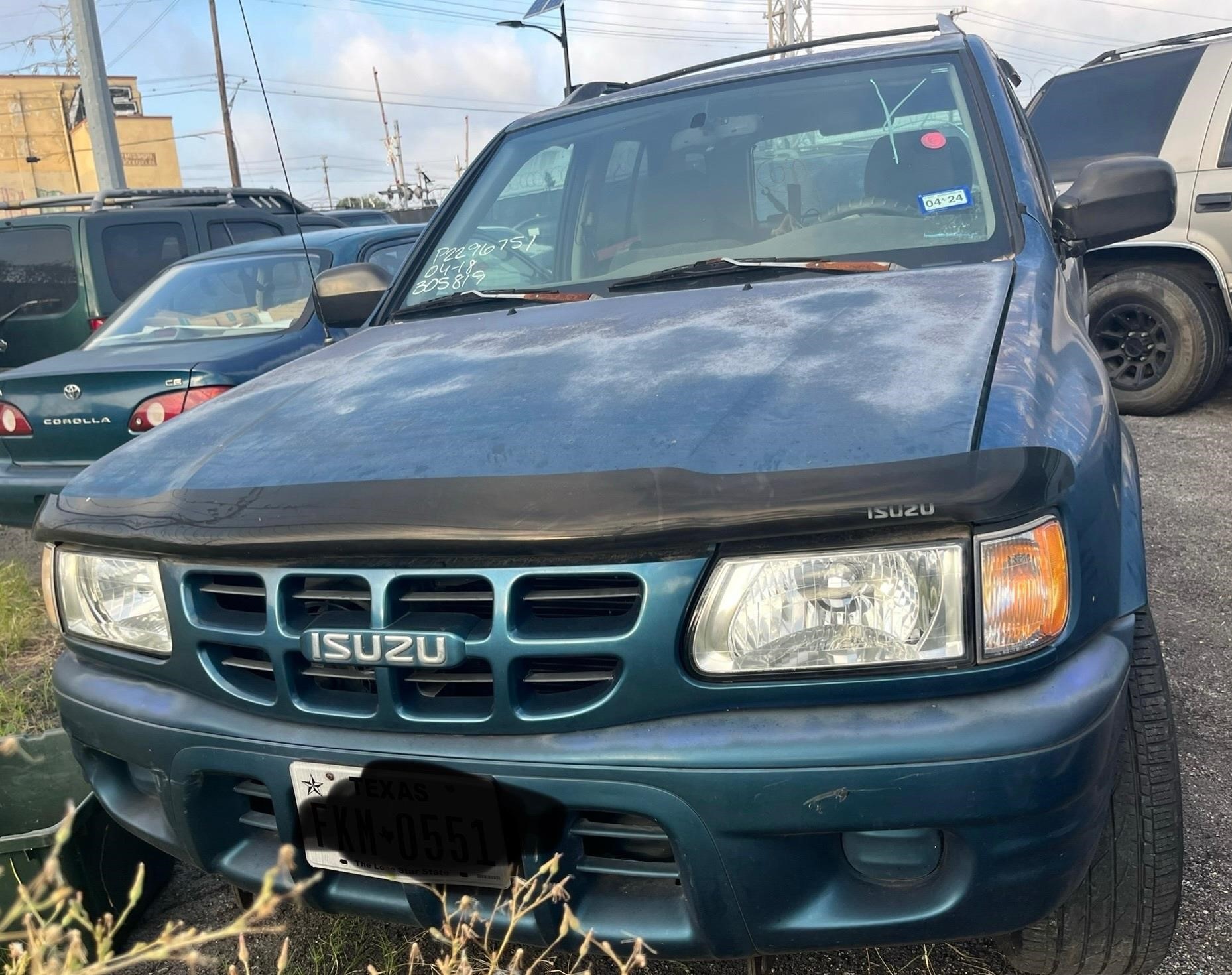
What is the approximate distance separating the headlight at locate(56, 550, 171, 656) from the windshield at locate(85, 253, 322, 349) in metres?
3.12

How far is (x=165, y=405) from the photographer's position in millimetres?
4262

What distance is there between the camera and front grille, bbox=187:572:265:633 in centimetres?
160

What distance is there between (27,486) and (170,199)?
12.9 ft

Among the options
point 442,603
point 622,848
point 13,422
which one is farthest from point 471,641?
point 13,422

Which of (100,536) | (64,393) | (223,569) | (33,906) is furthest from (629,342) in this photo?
(64,393)

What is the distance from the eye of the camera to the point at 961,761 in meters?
1.30

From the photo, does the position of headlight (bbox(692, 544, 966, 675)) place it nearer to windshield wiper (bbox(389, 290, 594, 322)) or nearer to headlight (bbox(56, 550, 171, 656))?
headlight (bbox(56, 550, 171, 656))

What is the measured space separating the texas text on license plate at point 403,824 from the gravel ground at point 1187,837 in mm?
594

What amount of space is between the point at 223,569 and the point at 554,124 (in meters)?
2.05

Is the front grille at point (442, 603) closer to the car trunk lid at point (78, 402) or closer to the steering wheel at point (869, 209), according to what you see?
the steering wheel at point (869, 209)

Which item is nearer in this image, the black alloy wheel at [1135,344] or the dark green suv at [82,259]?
the black alloy wheel at [1135,344]

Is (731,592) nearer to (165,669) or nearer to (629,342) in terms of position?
(629,342)

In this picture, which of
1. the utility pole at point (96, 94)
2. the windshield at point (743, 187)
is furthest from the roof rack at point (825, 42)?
the utility pole at point (96, 94)

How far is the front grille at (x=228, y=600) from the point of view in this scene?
5.26ft
